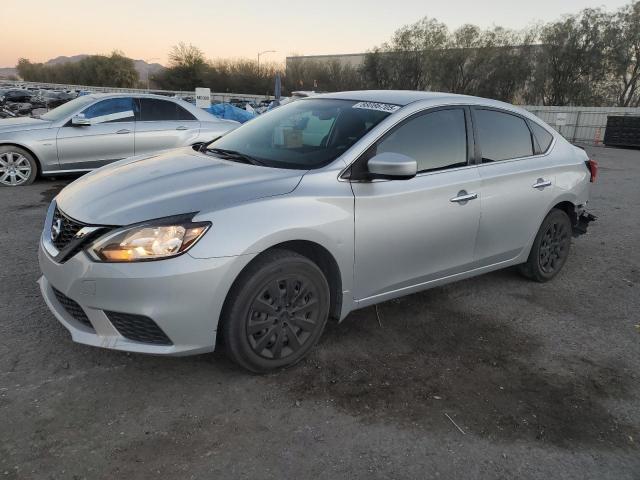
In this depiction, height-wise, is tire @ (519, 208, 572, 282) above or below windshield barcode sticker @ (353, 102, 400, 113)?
below

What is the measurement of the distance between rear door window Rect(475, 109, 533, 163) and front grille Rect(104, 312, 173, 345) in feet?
8.75

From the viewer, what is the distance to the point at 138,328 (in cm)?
268

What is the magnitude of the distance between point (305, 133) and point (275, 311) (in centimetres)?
142

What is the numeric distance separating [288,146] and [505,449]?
2.30 metres

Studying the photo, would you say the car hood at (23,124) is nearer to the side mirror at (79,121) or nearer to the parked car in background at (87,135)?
the parked car in background at (87,135)

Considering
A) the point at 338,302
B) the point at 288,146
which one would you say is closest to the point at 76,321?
the point at 338,302

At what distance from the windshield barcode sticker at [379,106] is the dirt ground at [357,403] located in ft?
5.03

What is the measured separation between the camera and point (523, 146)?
438 cm

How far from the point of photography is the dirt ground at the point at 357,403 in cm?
236

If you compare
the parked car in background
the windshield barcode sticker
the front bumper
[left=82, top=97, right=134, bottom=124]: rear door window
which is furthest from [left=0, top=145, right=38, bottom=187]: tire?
the windshield barcode sticker

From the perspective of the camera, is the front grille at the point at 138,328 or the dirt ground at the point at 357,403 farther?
the front grille at the point at 138,328

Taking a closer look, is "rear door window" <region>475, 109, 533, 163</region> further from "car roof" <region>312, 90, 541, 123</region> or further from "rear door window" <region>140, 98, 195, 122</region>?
"rear door window" <region>140, 98, 195, 122</region>

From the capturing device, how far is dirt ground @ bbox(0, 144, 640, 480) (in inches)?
93.0

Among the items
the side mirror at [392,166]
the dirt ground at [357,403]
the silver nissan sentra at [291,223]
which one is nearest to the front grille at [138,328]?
the silver nissan sentra at [291,223]
